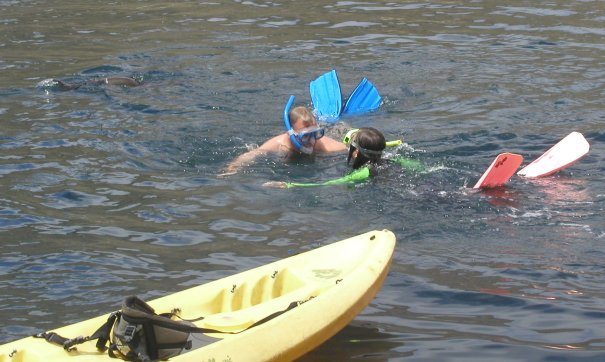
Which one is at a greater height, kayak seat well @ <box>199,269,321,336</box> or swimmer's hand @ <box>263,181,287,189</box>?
kayak seat well @ <box>199,269,321,336</box>

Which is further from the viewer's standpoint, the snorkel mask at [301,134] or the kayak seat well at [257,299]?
the snorkel mask at [301,134]

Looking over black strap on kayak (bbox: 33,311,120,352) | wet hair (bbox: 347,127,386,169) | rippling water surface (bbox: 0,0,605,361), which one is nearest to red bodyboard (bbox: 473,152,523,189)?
rippling water surface (bbox: 0,0,605,361)

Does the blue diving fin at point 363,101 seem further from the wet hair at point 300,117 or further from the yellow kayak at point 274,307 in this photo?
the yellow kayak at point 274,307

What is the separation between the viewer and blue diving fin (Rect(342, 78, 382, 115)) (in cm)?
990

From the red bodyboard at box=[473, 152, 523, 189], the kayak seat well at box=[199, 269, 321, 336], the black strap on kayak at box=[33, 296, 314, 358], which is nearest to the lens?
the black strap on kayak at box=[33, 296, 314, 358]

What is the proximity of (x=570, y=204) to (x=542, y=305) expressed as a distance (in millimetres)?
1864

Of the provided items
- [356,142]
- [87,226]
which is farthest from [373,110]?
[87,226]

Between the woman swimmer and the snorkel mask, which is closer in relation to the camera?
the woman swimmer

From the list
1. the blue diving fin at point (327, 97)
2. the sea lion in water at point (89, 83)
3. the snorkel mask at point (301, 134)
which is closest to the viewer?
the snorkel mask at point (301, 134)

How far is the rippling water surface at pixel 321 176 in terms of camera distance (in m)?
5.45

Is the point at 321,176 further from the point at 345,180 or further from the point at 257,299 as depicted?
the point at 257,299

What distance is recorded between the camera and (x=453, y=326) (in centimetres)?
518

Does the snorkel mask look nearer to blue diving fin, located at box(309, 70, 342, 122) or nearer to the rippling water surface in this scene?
the rippling water surface

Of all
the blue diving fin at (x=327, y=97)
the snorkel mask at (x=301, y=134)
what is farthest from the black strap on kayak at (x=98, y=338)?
the blue diving fin at (x=327, y=97)
